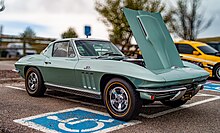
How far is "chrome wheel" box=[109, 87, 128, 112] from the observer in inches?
166

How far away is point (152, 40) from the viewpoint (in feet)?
15.1

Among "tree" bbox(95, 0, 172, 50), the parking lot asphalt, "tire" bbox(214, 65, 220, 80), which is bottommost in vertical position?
the parking lot asphalt

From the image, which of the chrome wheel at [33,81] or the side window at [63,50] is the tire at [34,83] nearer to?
the chrome wheel at [33,81]

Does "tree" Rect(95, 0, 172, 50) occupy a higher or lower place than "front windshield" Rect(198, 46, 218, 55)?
higher

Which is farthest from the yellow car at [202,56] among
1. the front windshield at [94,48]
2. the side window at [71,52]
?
the side window at [71,52]

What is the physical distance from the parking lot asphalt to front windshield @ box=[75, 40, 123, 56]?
108 cm

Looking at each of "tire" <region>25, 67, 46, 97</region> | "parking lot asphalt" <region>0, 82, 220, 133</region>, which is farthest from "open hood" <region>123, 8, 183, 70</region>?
"tire" <region>25, 67, 46, 97</region>

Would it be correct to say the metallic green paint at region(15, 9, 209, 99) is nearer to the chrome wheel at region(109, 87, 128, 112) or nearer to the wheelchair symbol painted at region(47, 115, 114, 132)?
the chrome wheel at region(109, 87, 128, 112)

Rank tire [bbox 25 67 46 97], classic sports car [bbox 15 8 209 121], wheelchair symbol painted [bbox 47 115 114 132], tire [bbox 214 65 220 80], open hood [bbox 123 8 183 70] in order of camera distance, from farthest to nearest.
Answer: tire [bbox 214 65 220 80], tire [bbox 25 67 46 97], open hood [bbox 123 8 183 70], classic sports car [bbox 15 8 209 121], wheelchair symbol painted [bbox 47 115 114 132]

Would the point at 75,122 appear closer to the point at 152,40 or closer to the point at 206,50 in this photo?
the point at 152,40

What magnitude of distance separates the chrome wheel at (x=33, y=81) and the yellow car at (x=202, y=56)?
658cm

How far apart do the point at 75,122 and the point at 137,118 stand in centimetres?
106

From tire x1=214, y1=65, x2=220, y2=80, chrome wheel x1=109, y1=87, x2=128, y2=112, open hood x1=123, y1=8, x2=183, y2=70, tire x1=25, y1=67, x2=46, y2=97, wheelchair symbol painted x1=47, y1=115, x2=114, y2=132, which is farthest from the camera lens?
tire x1=214, y1=65, x2=220, y2=80

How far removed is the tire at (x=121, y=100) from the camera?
406 cm
